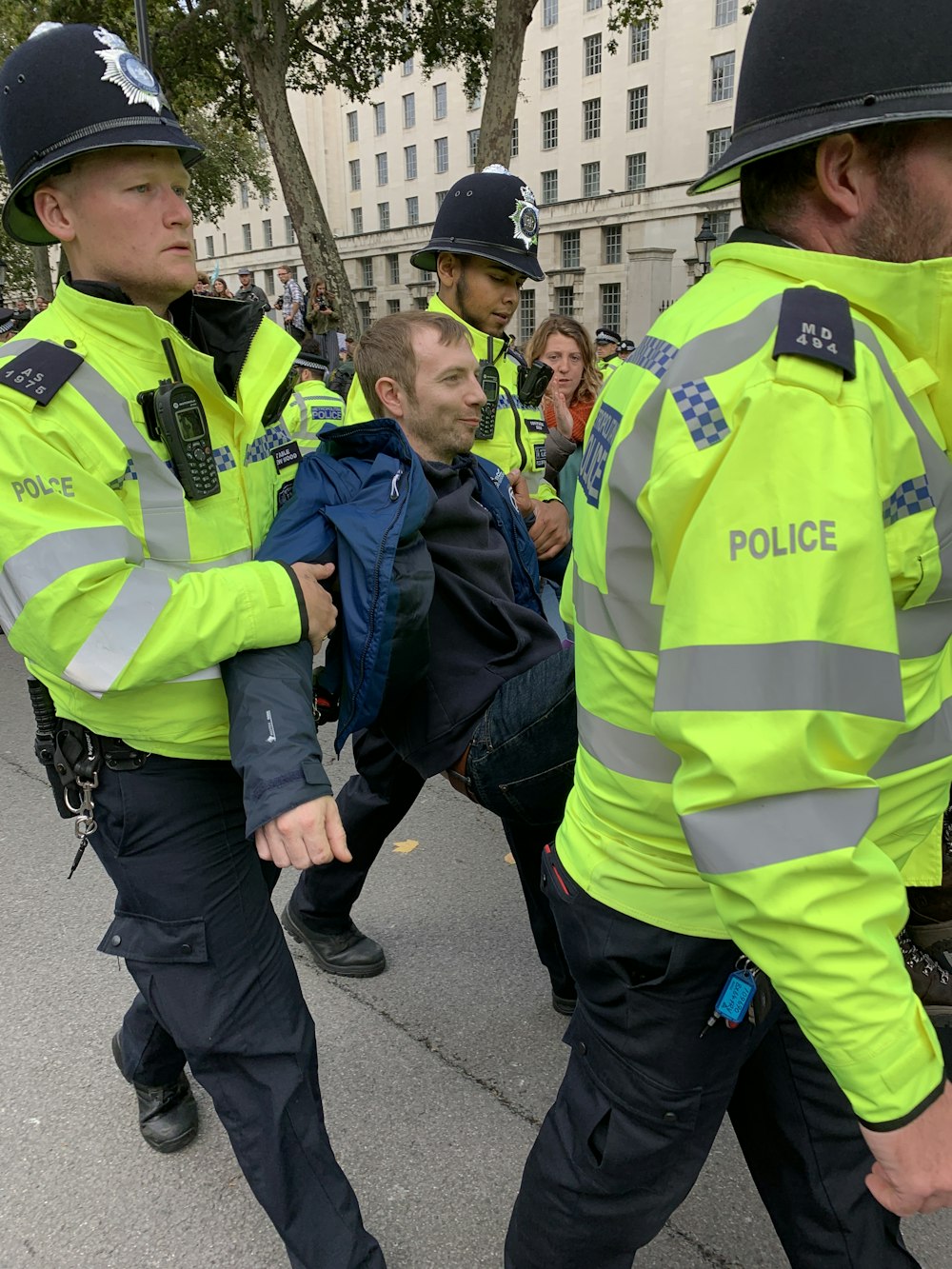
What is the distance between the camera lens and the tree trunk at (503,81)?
12930 millimetres

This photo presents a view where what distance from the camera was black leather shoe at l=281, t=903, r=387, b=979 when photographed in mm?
3023

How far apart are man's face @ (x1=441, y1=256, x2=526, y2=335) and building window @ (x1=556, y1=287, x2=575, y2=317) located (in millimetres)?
44710

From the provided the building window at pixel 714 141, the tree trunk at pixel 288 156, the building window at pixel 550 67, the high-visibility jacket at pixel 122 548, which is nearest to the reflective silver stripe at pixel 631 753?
the high-visibility jacket at pixel 122 548

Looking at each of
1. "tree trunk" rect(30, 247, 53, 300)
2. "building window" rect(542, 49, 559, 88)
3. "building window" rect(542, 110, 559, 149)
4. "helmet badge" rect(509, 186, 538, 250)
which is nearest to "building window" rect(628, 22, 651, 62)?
"building window" rect(542, 49, 559, 88)

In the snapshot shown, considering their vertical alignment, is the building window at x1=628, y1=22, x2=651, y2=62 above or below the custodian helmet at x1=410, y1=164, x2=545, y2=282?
above

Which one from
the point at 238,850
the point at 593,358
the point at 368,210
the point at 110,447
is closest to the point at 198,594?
the point at 110,447

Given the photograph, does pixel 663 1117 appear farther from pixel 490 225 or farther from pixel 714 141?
pixel 714 141

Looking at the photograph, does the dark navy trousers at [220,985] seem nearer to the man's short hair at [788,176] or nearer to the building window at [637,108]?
the man's short hair at [788,176]

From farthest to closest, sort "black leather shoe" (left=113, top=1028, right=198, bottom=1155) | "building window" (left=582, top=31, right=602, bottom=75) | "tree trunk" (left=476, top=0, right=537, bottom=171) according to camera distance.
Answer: "building window" (left=582, top=31, right=602, bottom=75) → "tree trunk" (left=476, top=0, right=537, bottom=171) → "black leather shoe" (left=113, top=1028, right=198, bottom=1155)

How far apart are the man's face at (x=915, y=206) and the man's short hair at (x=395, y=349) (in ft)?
4.66

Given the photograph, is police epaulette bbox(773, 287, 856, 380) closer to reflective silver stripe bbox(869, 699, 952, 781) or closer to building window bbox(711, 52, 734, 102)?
reflective silver stripe bbox(869, 699, 952, 781)

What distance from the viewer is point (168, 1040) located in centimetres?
230

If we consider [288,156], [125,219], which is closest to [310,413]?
[125,219]

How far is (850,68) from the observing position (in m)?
1.05
